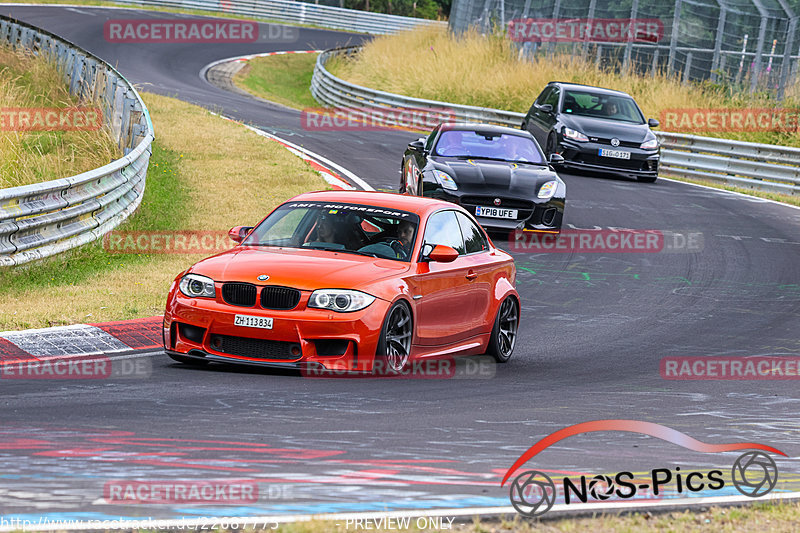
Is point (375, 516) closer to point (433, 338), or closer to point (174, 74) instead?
point (433, 338)

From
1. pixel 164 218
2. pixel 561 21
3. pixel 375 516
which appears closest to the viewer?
pixel 375 516

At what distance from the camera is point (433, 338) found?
31.6 ft

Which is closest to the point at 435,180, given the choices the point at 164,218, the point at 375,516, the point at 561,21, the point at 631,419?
the point at 164,218

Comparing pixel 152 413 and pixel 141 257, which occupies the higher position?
pixel 152 413

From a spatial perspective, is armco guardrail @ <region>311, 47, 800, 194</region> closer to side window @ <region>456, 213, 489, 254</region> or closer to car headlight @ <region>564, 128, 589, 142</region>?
car headlight @ <region>564, 128, 589, 142</region>

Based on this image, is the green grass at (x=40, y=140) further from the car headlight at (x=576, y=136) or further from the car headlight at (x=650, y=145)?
the car headlight at (x=650, y=145)

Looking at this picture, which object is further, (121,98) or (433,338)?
(121,98)

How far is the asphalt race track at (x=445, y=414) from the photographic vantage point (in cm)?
534

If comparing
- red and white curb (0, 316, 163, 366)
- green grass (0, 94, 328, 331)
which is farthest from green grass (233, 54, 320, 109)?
red and white curb (0, 316, 163, 366)

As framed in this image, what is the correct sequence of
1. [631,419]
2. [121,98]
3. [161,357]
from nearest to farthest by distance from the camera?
[631,419] → [161,357] → [121,98]

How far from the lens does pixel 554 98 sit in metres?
26.1

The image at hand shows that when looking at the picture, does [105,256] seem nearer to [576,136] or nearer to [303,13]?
[576,136]

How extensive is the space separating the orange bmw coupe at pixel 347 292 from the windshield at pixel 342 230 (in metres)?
0.01

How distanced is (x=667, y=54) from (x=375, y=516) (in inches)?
1320
